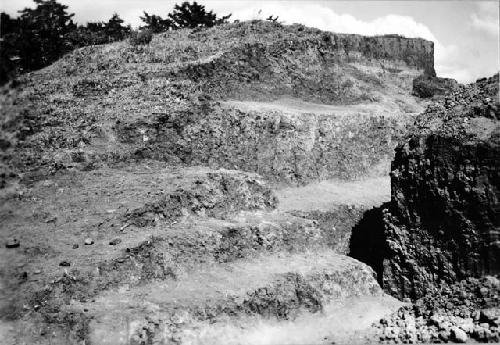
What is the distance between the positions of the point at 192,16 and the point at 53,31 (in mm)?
8991

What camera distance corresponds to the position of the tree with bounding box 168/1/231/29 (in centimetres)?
3322

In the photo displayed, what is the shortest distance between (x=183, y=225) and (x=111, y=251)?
93.1 inches

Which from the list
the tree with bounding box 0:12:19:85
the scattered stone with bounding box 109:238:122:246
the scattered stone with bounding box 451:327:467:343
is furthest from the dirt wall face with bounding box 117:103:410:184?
the scattered stone with bounding box 451:327:467:343

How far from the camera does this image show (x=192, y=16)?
109 ft

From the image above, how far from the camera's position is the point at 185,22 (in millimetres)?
33312

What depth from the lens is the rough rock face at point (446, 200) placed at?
532 inches

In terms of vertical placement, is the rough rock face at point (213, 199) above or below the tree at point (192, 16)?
below

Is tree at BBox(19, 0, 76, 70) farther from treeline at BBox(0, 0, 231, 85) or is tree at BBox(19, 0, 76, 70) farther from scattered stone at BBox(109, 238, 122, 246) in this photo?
scattered stone at BBox(109, 238, 122, 246)

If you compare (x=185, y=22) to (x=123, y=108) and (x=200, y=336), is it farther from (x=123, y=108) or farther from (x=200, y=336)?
(x=200, y=336)

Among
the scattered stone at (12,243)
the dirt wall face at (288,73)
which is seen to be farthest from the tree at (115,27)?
the scattered stone at (12,243)

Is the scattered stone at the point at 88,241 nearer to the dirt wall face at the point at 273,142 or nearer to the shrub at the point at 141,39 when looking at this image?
the dirt wall face at the point at 273,142

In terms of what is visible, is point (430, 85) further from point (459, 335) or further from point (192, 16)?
point (459, 335)

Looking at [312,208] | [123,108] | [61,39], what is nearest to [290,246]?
[312,208]

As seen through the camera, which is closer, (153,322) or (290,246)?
(153,322)
